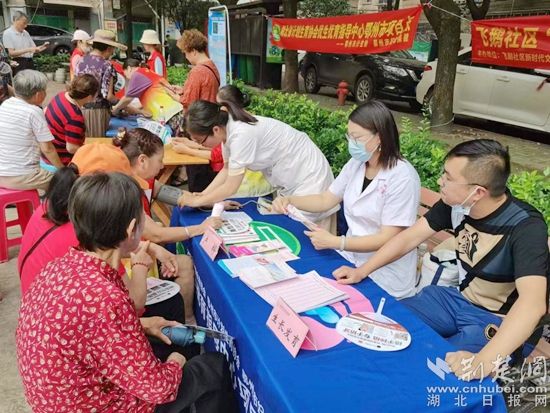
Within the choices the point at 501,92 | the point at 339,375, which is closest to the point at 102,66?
the point at 339,375

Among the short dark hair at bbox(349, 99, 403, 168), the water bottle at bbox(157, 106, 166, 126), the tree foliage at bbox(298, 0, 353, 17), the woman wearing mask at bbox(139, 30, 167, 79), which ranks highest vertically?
the tree foliage at bbox(298, 0, 353, 17)

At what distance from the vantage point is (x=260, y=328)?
1.45 metres

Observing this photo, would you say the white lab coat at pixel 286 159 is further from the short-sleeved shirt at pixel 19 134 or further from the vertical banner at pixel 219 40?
the vertical banner at pixel 219 40

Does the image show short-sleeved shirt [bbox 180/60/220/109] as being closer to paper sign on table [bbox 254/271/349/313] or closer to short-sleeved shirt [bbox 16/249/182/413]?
paper sign on table [bbox 254/271/349/313]

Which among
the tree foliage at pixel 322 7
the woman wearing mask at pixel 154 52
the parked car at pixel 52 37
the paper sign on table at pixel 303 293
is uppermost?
the tree foliage at pixel 322 7

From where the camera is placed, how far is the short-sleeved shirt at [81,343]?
1134 millimetres

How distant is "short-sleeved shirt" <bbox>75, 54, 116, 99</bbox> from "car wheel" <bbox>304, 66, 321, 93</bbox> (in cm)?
702

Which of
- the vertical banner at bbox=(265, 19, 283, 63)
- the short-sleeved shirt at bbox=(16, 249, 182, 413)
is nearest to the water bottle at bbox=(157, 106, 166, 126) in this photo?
the short-sleeved shirt at bbox=(16, 249, 182, 413)

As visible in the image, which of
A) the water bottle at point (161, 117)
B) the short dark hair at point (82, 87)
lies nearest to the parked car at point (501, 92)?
the water bottle at point (161, 117)

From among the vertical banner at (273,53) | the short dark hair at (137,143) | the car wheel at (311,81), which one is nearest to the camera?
the short dark hair at (137,143)

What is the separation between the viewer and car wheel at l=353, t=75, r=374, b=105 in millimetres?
9305

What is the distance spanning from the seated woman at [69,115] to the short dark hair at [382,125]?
2.56m

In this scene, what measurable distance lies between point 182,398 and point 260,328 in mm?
339

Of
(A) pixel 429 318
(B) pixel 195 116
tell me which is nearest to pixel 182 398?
(A) pixel 429 318
